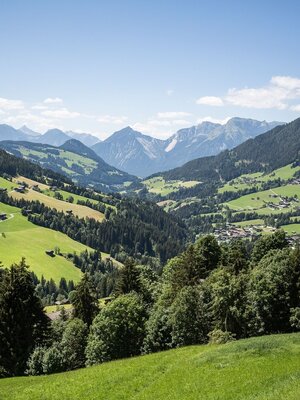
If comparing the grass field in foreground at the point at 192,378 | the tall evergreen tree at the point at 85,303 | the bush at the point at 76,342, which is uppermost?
the grass field in foreground at the point at 192,378

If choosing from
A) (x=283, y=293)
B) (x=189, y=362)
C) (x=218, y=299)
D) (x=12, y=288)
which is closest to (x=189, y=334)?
(x=218, y=299)

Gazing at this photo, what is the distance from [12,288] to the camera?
62.0 metres

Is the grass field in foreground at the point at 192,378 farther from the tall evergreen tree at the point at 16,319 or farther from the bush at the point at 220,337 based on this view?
the tall evergreen tree at the point at 16,319

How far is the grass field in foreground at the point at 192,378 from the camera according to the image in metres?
32.9

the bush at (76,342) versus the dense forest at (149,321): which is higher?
the dense forest at (149,321)

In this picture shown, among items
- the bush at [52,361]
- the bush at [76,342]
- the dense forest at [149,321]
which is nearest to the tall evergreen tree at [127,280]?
the dense forest at [149,321]

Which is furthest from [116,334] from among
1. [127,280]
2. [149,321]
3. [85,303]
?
[127,280]

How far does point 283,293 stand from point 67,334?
34260 millimetres

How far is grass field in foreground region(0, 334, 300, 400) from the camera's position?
32875 mm

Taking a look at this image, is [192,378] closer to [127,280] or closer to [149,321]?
[149,321]

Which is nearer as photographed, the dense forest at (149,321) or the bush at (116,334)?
the dense forest at (149,321)

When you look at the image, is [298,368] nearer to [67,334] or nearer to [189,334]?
[189,334]

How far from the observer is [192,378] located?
125 feet

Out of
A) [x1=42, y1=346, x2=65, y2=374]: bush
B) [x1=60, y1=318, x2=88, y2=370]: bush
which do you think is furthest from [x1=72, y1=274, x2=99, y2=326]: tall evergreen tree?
[x1=42, y1=346, x2=65, y2=374]: bush
